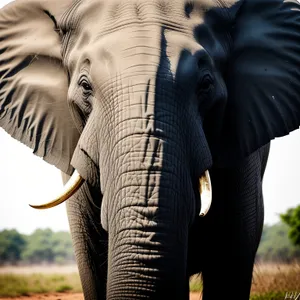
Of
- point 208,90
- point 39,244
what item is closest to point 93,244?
point 208,90

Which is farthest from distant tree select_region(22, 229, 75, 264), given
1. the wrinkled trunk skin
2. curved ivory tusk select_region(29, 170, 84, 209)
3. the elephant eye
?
the wrinkled trunk skin

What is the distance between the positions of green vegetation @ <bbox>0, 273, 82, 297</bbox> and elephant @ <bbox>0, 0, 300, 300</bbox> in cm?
711

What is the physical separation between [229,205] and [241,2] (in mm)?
1267

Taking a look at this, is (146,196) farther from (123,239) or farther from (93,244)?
(93,244)

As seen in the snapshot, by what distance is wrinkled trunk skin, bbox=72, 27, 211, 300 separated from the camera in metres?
5.07

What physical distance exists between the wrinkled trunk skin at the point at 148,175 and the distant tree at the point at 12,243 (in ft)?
140

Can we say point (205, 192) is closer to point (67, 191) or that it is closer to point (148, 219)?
point (148, 219)

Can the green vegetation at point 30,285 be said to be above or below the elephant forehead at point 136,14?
above

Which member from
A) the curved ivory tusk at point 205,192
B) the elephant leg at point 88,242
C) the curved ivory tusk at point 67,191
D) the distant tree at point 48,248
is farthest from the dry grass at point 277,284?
the distant tree at point 48,248

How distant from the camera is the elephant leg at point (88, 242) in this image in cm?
660

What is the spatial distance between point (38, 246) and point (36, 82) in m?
55.5

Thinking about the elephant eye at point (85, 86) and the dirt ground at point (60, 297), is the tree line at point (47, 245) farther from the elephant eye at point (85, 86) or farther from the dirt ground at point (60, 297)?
the elephant eye at point (85, 86)

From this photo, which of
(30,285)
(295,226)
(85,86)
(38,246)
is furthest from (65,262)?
(85,86)

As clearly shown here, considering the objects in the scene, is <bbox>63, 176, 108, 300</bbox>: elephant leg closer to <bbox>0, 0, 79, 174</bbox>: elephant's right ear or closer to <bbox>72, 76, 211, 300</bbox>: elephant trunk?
<bbox>0, 0, 79, 174</bbox>: elephant's right ear
